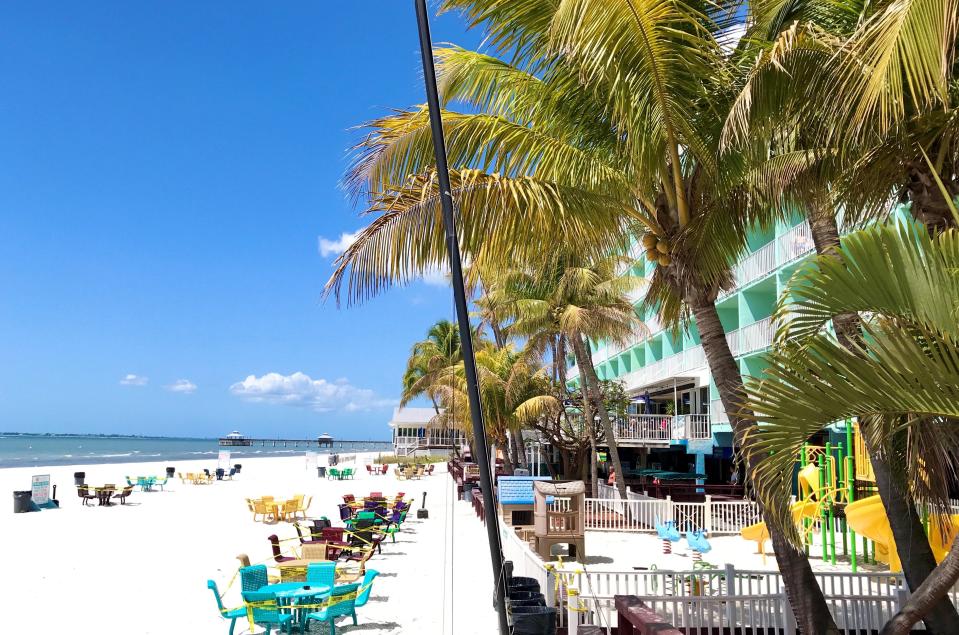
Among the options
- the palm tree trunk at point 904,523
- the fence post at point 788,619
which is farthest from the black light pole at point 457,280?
the fence post at point 788,619

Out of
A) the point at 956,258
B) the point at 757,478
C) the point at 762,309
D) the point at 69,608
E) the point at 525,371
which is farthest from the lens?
the point at 525,371

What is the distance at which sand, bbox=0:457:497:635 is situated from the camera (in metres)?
9.87

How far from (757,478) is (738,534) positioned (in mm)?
14865

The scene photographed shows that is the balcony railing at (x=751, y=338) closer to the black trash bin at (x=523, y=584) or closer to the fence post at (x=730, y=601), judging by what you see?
the fence post at (x=730, y=601)

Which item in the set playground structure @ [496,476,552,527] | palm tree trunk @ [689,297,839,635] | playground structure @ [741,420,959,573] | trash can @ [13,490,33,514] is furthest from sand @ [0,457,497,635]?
playground structure @ [741,420,959,573]

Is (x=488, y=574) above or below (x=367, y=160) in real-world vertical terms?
below

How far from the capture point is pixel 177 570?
45.5ft

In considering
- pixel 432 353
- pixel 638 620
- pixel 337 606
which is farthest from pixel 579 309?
pixel 432 353

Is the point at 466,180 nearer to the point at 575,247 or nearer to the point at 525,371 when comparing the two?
the point at 575,247

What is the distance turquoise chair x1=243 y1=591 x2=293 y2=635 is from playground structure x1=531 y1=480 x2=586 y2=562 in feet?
20.7

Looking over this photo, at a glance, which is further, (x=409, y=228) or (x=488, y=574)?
(x=488, y=574)

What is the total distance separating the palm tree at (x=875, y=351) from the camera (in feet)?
11.9

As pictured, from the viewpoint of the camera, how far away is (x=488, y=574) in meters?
13.3

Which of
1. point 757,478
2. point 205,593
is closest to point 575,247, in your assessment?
point 757,478
